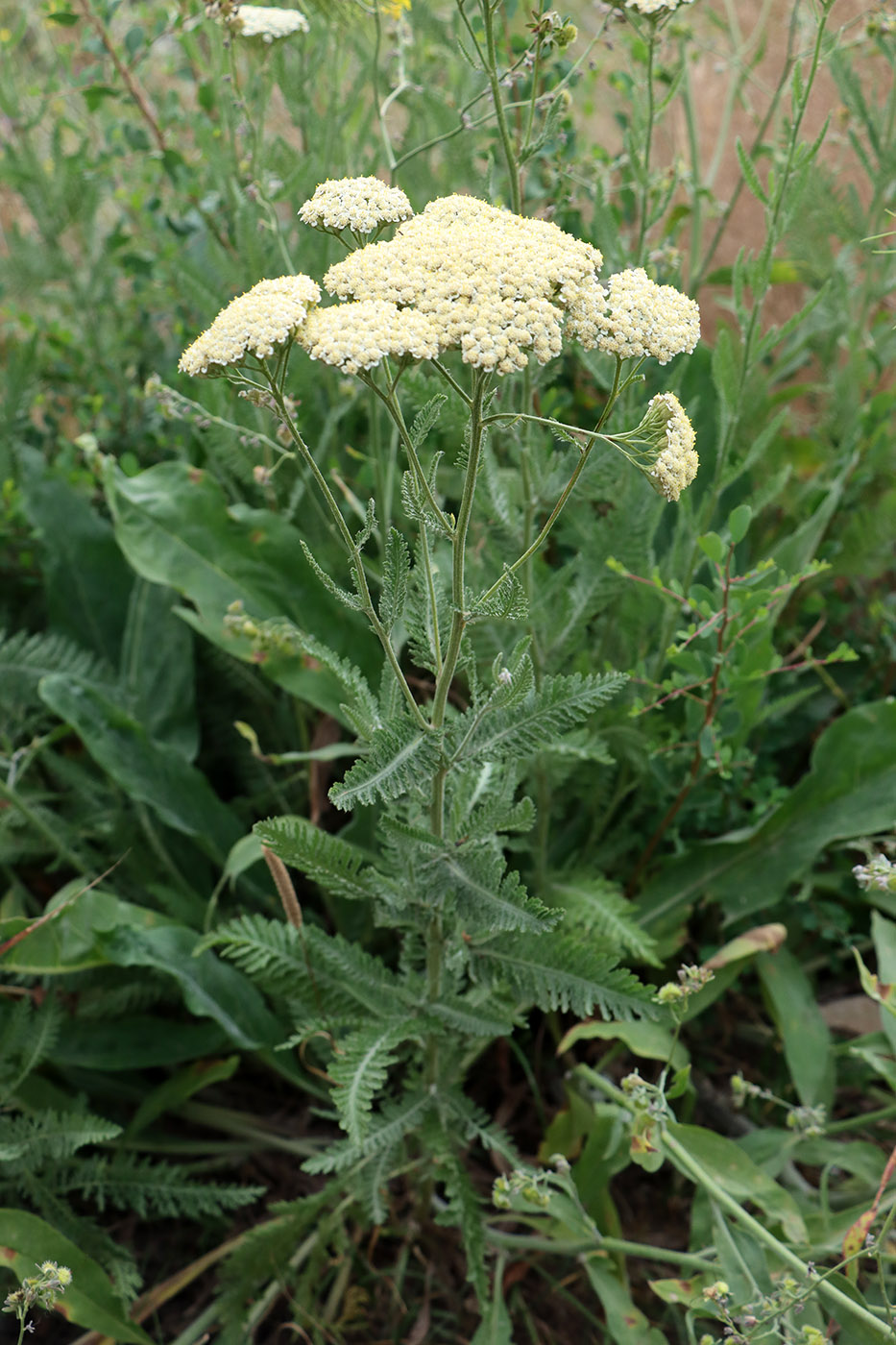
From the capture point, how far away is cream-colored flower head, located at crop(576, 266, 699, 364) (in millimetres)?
668

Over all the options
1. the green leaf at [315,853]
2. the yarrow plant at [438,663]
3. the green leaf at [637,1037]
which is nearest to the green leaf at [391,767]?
the yarrow plant at [438,663]

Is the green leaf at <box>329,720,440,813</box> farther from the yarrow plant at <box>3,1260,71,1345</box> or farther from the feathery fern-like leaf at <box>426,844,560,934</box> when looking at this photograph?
the yarrow plant at <box>3,1260,71,1345</box>

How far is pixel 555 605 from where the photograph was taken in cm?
123

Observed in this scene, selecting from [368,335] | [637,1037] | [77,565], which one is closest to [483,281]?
[368,335]

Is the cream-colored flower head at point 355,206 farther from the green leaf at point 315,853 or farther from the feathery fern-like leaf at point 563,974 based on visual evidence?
the feathery fern-like leaf at point 563,974

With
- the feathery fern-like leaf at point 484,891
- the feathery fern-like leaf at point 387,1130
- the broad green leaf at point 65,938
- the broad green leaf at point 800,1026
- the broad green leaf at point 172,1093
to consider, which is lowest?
the broad green leaf at point 800,1026

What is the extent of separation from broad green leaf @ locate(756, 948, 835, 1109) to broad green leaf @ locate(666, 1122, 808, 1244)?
140 mm

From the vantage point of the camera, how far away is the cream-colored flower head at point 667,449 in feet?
2.17

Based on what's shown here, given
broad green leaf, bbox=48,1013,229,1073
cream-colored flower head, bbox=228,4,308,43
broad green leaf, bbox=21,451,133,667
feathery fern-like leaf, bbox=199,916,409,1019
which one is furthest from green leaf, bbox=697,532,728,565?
broad green leaf, bbox=21,451,133,667

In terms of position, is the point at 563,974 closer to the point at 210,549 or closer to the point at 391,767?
the point at 391,767

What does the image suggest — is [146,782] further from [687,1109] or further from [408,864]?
[687,1109]

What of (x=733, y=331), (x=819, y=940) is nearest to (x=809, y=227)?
(x=733, y=331)

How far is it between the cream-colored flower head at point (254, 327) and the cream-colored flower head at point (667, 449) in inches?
8.7

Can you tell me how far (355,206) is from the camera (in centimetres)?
74
